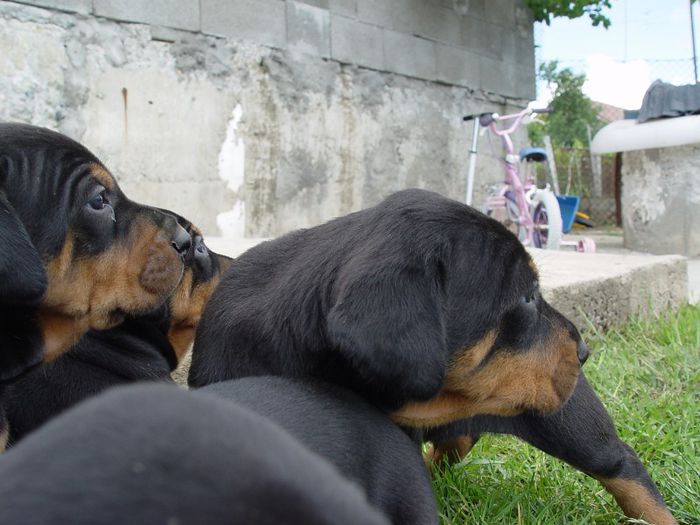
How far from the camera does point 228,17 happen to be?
6.62m

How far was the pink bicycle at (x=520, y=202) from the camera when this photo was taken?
8602 millimetres

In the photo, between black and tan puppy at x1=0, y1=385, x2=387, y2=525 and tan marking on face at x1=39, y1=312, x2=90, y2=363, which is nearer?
black and tan puppy at x1=0, y1=385, x2=387, y2=525

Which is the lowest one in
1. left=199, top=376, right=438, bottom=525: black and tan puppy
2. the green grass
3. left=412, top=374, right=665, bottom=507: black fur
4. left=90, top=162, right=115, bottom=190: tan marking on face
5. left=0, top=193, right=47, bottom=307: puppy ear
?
the green grass

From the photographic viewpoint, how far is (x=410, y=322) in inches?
70.4

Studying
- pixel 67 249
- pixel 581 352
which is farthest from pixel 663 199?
pixel 67 249

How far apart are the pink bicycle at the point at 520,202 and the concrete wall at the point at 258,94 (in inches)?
18.8

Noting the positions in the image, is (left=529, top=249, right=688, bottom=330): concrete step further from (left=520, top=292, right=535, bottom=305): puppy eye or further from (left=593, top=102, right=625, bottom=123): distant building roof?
(left=593, top=102, right=625, bottom=123): distant building roof

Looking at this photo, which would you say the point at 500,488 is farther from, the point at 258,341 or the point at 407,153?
the point at 407,153

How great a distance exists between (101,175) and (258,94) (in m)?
4.58

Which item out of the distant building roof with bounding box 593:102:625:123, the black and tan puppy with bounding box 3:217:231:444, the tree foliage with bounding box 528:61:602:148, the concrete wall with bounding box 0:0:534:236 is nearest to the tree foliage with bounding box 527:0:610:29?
the concrete wall with bounding box 0:0:534:236

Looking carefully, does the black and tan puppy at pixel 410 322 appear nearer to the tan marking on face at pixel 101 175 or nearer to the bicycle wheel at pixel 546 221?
the tan marking on face at pixel 101 175

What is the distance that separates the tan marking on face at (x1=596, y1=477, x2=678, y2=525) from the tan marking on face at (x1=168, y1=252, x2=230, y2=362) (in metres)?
1.41

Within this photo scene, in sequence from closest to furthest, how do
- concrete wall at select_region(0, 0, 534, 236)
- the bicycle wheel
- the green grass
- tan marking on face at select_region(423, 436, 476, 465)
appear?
the green grass, tan marking on face at select_region(423, 436, 476, 465), concrete wall at select_region(0, 0, 534, 236), the bicycle wheel

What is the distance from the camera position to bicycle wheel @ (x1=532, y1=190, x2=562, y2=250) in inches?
335
